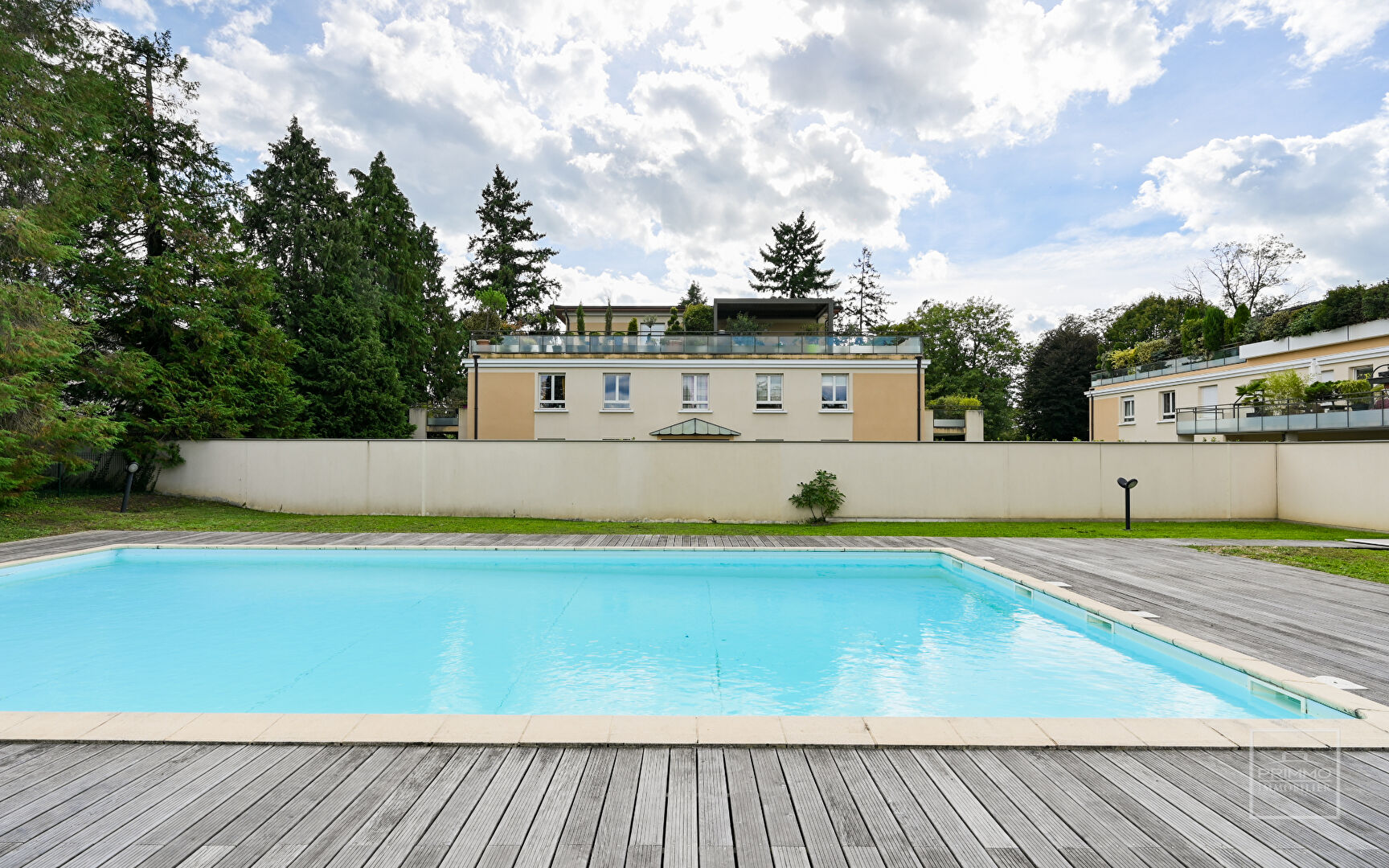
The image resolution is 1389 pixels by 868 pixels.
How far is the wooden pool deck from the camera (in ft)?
8.25

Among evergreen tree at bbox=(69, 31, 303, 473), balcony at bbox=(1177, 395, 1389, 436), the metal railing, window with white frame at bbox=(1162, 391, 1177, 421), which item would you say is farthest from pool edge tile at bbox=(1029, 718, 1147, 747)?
window with white frame at bbox=(1162, 391, 1177, 421)

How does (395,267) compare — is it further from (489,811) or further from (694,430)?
(489,811)

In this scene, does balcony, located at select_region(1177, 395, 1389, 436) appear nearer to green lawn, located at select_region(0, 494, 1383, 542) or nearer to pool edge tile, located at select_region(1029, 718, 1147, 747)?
green lawn, located at select_region(0, 494, 1383, 542)

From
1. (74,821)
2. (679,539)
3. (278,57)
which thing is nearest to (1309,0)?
(679,539)

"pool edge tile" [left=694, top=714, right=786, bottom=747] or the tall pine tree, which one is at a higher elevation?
the tall pine tree

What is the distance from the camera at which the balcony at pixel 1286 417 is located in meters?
20.2

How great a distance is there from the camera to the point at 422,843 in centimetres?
257

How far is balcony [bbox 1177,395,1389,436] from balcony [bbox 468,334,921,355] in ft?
41.2

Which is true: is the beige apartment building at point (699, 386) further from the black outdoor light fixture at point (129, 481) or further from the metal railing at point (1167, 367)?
the metal railing at point (1167, 367)

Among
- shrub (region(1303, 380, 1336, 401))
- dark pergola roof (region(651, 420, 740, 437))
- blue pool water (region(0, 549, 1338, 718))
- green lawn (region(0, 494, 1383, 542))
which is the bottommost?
blue pool water (region(0, 549, 1338, 718))

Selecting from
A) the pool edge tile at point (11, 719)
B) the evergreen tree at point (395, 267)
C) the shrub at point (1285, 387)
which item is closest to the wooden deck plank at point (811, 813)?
the pool edge tile at point (11, 719)

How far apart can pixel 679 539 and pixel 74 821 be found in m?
10.4

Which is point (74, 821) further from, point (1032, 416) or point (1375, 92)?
point (1032, 416)

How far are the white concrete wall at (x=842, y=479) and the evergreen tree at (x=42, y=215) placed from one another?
293 inches
